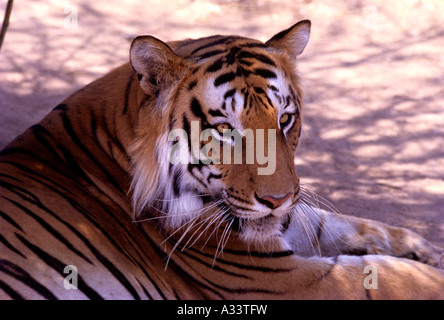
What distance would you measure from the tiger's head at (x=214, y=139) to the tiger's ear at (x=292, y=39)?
0.40ft

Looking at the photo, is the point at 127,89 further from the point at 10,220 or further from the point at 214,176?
the point at 10,220

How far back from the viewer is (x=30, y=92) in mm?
4355

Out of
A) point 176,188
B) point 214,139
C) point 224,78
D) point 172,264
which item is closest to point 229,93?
point 224,78

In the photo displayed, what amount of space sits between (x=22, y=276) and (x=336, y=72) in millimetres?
3362

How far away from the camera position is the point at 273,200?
200 centimetres

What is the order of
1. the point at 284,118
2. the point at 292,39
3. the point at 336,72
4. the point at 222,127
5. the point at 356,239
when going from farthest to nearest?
1. the point at 336,72
2. the point at 356,239
3. the point at 292,39
4. the point at 284,118
5. the point at 222,127

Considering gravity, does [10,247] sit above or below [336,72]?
below

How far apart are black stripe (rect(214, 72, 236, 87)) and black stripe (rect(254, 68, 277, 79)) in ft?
0.30

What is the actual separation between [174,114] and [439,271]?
1258 millimetres

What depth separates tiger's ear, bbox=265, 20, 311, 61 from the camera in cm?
230

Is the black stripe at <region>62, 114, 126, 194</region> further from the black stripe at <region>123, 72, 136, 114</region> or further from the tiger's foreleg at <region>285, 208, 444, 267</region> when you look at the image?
the tiger's foreleg at <region>285, 208, 444, 267</region>

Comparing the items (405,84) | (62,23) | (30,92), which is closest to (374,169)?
(405,84)

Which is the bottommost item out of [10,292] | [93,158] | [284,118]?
[10,292]
